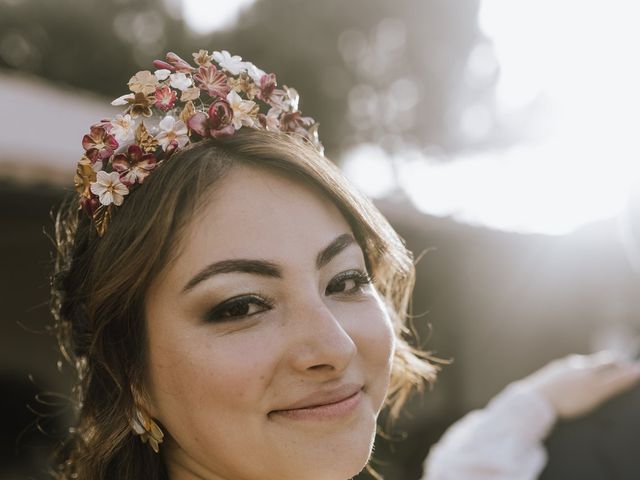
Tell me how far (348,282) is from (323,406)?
286 mm

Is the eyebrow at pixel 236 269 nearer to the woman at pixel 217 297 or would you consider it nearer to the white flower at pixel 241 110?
the woman at pixel 217 297

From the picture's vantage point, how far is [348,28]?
13023mm

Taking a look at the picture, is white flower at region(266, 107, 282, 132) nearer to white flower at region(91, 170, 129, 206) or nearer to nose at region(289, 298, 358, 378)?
white flower at region(91, 170, 129, 206)

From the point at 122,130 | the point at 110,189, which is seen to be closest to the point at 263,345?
the point at 110,189

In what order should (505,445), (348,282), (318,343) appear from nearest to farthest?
(318,343)
(348,282)
(505,445)

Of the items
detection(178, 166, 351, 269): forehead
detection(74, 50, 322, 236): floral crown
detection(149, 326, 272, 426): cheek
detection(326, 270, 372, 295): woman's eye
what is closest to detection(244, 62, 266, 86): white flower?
detection(74, 50, 322, 236): floral crown

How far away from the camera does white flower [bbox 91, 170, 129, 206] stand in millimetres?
1562

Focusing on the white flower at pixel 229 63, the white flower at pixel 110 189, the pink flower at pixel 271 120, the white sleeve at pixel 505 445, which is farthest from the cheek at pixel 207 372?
the white sleeve at pixel 505 445

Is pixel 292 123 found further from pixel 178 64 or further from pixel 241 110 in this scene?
pixel 178 64

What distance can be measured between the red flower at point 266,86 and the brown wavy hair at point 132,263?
6.6 inches

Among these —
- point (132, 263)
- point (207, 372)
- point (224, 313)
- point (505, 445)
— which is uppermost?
point (132, 263)

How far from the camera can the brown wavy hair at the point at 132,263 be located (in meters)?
1.47

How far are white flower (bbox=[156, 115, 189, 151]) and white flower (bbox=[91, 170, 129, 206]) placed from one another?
0.12 metres

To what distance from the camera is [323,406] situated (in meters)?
1.38
